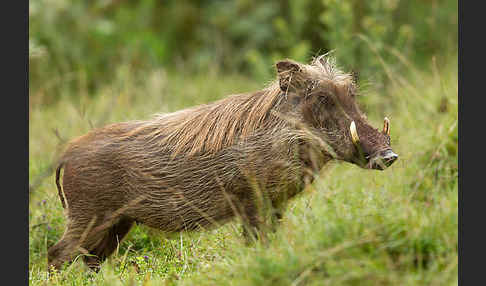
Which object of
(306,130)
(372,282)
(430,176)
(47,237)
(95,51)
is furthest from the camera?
(95,51)

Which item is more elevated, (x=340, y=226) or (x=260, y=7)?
(x=260, y=7)

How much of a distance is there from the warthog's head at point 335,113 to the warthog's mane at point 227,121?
2 cm

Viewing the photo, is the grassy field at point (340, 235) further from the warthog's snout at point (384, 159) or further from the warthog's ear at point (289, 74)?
the warthog's ear at point (289, 74)

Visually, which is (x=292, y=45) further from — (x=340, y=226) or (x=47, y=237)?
(x=340, y=226)

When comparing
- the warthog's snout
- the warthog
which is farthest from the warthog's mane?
the warthog's snout

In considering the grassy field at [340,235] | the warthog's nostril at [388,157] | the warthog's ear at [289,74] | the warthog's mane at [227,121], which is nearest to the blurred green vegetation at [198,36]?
the grassy field at [340,235]

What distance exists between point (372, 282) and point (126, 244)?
8.00 ft

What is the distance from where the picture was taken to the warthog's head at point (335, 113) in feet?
13.6

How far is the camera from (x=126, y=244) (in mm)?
5270

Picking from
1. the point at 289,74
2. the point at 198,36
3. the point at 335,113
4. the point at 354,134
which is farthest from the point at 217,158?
the point at 198,36

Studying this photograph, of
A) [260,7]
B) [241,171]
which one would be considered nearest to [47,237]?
[241,171]

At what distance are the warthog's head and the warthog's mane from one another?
21 millimetres

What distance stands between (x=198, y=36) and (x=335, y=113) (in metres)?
6.87

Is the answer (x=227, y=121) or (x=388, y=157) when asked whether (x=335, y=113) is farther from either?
(x=227, y=121)
